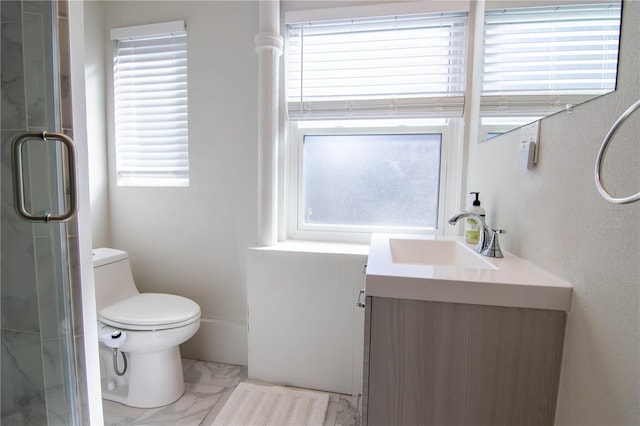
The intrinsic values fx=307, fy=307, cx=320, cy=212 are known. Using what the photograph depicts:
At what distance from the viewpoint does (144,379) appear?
152 centimetres

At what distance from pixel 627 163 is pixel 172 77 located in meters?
2.11

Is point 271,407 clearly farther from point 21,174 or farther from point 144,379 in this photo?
point 21,174

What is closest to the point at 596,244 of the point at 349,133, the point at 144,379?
the point at 349,133

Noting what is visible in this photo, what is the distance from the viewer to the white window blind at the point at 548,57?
0.65 metres

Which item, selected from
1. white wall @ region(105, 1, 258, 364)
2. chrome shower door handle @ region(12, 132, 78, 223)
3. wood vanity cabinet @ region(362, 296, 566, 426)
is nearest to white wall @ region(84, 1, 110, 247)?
white wall @ region(105, 1, 258, 364)

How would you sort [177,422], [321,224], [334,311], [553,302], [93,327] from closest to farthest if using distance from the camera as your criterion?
[553,302] → [93,327] → [177,422] → [334,311] → [321,224]

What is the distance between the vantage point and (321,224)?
1.84m

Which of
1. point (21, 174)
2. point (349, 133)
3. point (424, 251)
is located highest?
point (349, 133)

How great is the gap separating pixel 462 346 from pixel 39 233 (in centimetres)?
125

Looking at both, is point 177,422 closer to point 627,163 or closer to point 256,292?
point 256,292

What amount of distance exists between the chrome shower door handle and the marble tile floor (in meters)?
1.12

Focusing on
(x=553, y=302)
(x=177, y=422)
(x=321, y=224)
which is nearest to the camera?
Answer: (x=553, y=302)

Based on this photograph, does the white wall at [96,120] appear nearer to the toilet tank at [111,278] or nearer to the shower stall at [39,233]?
the toilet tank at [111,278]

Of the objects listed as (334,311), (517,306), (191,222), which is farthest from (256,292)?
(517,306)
